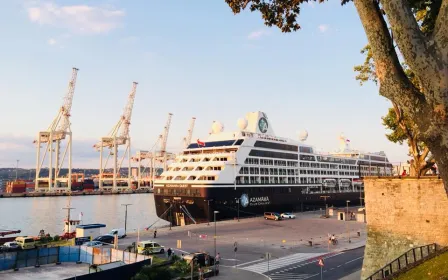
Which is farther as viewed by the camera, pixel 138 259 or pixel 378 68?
pixel 138 259

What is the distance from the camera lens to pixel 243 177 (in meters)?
56.4

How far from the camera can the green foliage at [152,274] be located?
1978 centimetres

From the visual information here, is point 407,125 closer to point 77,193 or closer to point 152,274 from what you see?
point 152,274

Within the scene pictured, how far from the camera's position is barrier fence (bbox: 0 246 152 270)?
2422cm

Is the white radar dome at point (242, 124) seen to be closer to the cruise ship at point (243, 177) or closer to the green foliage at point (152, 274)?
the cruise ship at point (243, 177)

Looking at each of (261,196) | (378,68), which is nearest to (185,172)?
(261,196)

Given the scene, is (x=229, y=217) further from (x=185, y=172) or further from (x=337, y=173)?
(x=337, y=173)

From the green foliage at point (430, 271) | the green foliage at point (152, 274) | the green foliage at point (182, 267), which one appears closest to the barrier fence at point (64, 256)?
the green foliage at point (182, 267)

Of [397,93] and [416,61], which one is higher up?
[416,61]

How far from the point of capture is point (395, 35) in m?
5.83

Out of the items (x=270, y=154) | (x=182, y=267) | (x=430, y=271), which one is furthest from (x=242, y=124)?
(x=430, y=271)

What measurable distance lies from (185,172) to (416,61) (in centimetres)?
5076

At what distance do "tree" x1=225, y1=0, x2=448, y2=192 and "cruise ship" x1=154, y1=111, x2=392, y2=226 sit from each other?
1496 inches

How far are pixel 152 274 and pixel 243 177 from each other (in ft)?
121
